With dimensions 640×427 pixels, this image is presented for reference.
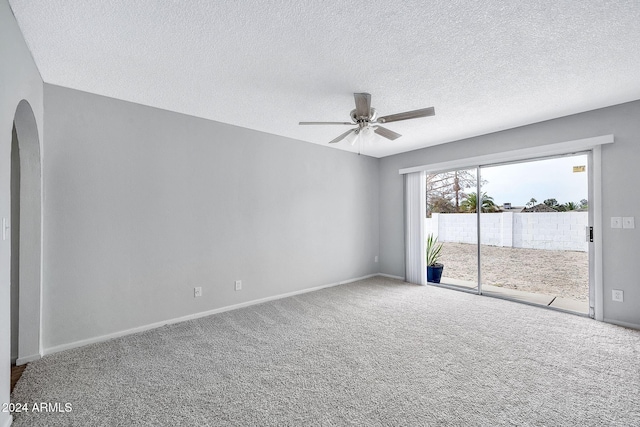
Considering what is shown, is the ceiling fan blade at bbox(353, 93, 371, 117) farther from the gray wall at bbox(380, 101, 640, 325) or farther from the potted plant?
the potted plant

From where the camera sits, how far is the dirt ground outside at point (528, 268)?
3.62 meters

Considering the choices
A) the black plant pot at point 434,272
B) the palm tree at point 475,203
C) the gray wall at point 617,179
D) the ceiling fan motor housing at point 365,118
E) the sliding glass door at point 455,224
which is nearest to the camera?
the ceiling fan motor housing at point 365,118

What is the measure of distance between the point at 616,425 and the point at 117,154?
433cm

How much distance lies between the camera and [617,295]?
3096 mm

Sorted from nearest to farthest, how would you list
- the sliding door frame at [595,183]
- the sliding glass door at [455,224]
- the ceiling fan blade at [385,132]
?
the ceiling fan blade at [385,132] < the sliding door frame at [595,183] < the sliding glass door at [455,224]

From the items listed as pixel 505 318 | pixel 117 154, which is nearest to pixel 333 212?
pixel 505 318

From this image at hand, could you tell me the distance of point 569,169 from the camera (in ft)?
11.7

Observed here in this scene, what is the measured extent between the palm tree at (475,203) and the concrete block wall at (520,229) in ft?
0.30

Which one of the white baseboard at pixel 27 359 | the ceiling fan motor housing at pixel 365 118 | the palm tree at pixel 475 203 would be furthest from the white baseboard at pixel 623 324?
the white baseboard at pixel 27 359

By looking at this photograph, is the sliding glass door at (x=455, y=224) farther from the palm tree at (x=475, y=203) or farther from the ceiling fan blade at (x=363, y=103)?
the ceiling fan blade at (x=363, y=103)

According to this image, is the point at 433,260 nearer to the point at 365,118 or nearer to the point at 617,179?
the point at 617,179

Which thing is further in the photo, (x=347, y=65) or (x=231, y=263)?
(x=231, y=263)

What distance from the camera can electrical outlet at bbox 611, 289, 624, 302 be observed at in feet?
10.1

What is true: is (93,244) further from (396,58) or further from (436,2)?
(436,2)
